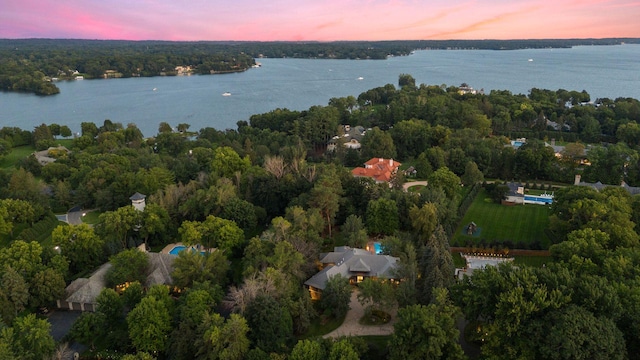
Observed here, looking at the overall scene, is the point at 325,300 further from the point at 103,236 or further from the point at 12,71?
the point at 12,71

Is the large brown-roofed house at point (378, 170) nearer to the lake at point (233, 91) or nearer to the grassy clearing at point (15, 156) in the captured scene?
the lake at point (233, 91)

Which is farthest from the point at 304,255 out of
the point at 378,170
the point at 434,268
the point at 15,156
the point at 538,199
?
the point at 15,156

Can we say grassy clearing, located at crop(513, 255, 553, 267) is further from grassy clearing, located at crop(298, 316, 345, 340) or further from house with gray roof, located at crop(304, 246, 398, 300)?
grassy clearing, located at crop(298, 316, 345, 340)

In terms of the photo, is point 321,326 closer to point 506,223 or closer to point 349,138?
point 506,223

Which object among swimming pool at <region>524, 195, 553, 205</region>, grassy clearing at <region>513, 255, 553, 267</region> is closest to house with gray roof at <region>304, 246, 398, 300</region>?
grassy clearing at <region>513, 255, 553, 267</region>

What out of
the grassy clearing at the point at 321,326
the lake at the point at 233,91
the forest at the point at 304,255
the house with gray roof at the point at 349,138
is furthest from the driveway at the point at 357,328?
the lake at the point at 233,91
